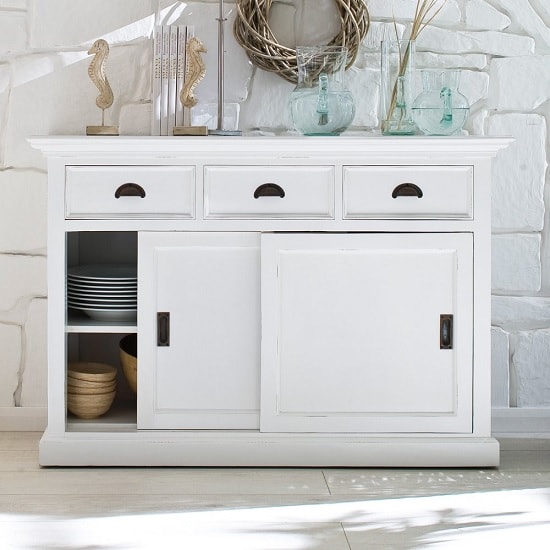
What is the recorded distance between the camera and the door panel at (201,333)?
2711 millimetres

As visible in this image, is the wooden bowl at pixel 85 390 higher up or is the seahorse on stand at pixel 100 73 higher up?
the seahorse on stand at pixel 100 73

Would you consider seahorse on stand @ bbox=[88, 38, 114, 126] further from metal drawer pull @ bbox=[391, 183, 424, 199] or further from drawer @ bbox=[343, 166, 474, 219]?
metal drawer pull @ bbox=[391, 183, 424, 199]

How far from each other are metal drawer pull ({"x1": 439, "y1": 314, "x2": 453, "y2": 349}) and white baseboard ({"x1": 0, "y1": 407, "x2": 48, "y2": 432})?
1.42 m

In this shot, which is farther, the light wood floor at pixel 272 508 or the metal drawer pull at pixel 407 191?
the metal drawer pull at pixel 407 191

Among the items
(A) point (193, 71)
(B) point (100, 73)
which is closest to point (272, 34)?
(A) point (193, 71)

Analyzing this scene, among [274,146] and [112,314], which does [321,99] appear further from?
[112,314]

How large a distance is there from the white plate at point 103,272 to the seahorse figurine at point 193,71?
580 millimetres

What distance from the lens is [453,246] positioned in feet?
8.87

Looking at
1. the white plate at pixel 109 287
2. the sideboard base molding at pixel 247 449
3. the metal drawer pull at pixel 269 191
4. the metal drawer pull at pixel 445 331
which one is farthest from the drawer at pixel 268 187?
the sideboard base molding at pixel 247 449

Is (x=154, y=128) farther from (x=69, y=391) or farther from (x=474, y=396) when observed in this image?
(x=474, y=396)

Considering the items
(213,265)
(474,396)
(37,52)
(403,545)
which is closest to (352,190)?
(213,265)

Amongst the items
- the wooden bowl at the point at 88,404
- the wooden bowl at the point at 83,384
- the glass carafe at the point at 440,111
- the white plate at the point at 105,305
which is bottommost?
the wooden bowl at the point at 88,404

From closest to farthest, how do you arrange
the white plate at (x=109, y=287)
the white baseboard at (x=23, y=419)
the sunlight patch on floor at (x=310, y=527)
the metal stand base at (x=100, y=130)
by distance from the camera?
the sunlight patch on floor at (x=310, y=527) < the white plate at (x=109, y=287) < the metal stand base at (x=100, y=130) < the white baseboard at (x=23, y=419)

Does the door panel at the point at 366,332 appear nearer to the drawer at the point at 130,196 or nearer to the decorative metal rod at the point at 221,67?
the drawer at the point at 130,196
